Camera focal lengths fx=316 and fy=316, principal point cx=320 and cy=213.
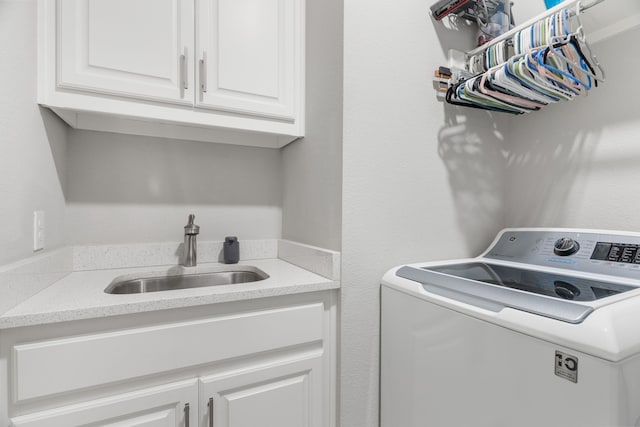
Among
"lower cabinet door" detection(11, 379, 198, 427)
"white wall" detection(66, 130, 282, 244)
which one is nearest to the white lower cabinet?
"lower cabinet door" detection(11, 379, 198, 427)

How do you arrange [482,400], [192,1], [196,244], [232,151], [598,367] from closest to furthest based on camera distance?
[598,367], [482,400], [192,1], [196,244], [232,151]

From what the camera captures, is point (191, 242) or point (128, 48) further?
point (191, 242)

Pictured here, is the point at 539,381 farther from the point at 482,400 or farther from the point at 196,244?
the point at 196,244


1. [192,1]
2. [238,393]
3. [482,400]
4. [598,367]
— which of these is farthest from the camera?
[192,1]

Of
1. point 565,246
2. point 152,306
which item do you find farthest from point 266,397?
point 565,246

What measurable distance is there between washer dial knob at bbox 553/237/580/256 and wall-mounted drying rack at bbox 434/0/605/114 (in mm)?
498

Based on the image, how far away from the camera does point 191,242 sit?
143 cm

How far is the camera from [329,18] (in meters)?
1.23

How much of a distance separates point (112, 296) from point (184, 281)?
18.6 inches

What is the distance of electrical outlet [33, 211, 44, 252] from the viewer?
100 centimetres

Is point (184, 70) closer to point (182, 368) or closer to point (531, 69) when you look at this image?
point (182, 368)

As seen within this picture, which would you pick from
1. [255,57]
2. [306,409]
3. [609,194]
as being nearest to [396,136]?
[255,57]

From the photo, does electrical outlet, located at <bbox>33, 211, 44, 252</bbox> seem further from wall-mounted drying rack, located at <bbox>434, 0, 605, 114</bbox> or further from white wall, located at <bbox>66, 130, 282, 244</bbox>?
wall-mounted drying rack, located at <bbox>434, 0, 605, 114</bbox>

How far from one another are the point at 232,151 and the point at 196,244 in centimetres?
51
